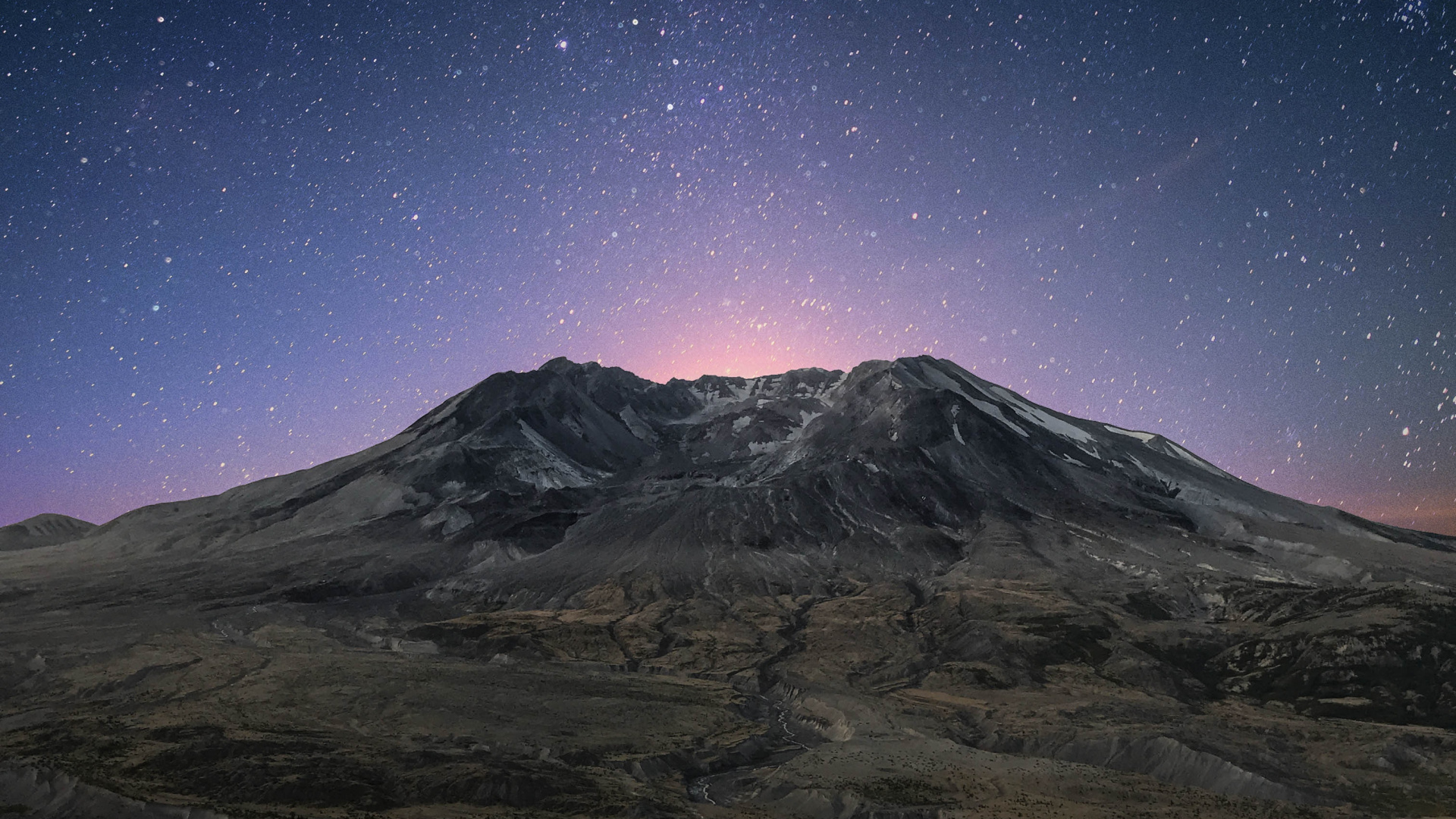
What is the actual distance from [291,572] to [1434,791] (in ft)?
644

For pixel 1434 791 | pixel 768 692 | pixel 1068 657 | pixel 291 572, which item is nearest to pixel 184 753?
pixel 768 692

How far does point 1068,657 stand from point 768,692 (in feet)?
147

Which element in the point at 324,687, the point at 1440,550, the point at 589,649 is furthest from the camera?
the point at 1440,550

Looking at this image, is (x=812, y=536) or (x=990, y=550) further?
(x=812, y=536)

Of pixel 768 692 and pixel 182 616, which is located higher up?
pixel 182 616

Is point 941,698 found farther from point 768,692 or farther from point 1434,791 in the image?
point 1434,791

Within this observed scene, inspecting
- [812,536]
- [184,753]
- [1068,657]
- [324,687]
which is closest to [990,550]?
[812,536]

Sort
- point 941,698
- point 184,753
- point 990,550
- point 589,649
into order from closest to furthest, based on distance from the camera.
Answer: point 184,753 < point 941,698 < point 589,649 < point 990,550

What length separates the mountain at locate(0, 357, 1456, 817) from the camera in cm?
6481

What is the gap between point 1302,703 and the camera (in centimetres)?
9800

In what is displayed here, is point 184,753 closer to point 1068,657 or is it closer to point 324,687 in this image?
point 324,687

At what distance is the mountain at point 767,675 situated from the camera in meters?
64.8

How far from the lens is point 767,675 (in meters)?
119

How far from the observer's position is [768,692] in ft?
372
